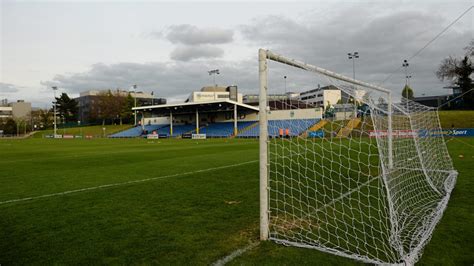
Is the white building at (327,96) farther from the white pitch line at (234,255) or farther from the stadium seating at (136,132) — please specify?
the stadium seating at (136,132)

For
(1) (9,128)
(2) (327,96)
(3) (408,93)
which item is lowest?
(1) (9,128)

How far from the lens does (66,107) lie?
98.8 metres

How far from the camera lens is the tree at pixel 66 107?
323 ft

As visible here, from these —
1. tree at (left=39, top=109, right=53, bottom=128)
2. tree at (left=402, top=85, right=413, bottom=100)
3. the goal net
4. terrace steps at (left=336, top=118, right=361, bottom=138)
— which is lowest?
the goal net

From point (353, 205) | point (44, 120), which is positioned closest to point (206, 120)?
point (353, 205)

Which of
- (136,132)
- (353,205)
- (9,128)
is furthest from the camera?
(9,128)

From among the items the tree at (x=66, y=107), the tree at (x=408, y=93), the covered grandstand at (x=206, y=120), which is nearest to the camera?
the covered grandstand at (x=206, y=120)

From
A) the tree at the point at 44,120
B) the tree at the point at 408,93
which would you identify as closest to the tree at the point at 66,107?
the tree at the point at 44,120

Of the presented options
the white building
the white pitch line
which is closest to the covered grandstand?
the white building

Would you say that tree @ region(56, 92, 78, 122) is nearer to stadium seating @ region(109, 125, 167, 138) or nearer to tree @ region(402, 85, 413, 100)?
stadium seating @ region(109, 125, 167, 138)

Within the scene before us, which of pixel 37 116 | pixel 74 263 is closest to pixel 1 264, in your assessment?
pixel 74 263

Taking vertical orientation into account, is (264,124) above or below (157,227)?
above

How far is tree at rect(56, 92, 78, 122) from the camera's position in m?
98.4

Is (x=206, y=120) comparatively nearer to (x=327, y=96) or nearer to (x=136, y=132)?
(x=136, y=132)
